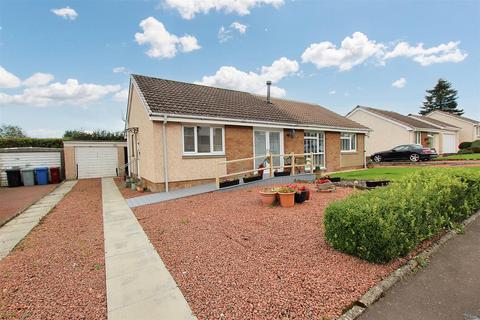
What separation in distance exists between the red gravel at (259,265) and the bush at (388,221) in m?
0.24

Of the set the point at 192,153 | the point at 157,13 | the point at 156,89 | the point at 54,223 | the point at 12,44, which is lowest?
the point at 54,223

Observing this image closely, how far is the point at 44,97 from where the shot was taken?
26078 millimetres

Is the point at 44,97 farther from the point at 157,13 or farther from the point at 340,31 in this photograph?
the point at 340,31

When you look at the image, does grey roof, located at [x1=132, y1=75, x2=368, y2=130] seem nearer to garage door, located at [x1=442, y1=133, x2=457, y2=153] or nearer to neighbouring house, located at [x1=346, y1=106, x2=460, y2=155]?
neighbouring house, located at [x1=346, y1=106, x2=460, y2=155]

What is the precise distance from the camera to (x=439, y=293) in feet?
10.4

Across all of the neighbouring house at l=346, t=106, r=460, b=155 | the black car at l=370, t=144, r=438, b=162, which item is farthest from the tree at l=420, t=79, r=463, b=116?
the black car at l=370, t=144, r=438, b=162

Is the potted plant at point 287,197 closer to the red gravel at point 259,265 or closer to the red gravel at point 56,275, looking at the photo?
the red gravel at point 259,265

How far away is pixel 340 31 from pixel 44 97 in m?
28.9

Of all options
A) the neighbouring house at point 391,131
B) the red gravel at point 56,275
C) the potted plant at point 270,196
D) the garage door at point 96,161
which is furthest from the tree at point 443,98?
the red gravel at point 56,275

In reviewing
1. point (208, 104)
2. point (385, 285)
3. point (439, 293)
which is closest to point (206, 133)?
point (208, 104)

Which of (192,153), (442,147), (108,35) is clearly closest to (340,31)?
(192,153)

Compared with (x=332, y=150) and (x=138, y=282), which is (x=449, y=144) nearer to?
(x=332, y=150)

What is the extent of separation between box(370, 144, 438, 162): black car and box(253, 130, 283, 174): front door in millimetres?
15330

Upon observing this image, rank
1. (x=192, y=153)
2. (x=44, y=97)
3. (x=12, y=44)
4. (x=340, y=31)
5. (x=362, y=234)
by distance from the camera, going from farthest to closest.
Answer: (x=44, y=97), (x=340, y=31), (x=12, y=44), (x=192, y=153), (x=362, y=234)
